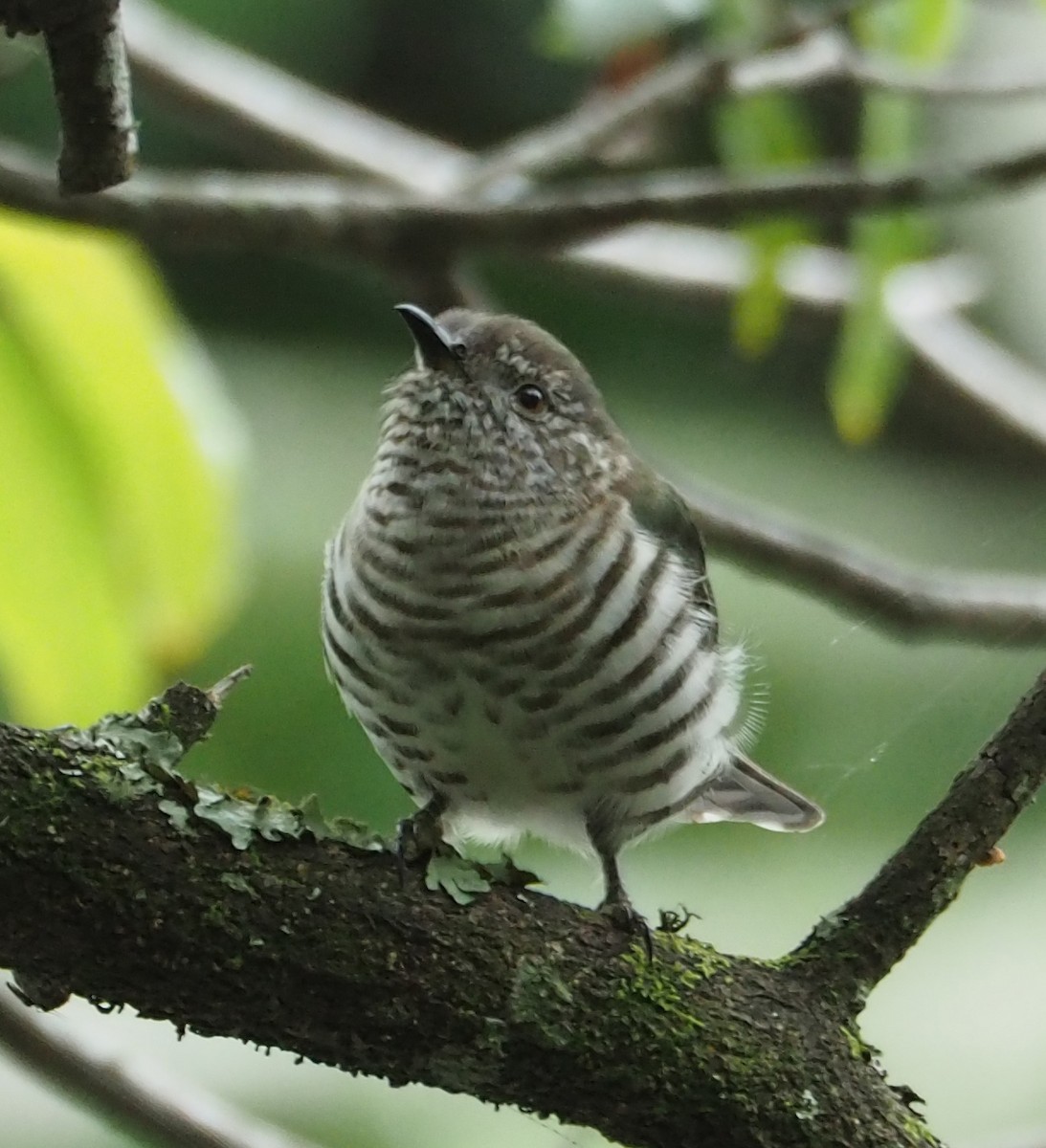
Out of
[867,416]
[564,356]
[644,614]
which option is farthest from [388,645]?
[867,416]

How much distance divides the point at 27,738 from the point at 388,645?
0.63m

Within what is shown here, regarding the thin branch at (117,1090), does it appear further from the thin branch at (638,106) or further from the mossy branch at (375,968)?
the thin branch at (638,106)

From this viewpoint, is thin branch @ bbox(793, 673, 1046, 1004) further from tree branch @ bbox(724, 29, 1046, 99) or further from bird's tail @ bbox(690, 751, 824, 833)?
tree branch @ bbox(724, 29, 1046, 99)

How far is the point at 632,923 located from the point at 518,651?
1.39ft

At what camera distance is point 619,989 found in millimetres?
1699

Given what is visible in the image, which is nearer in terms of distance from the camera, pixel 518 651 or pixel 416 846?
pixel 416 846

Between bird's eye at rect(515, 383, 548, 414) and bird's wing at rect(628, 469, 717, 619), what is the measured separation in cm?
17

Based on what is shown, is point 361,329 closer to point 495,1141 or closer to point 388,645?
point 495,1141

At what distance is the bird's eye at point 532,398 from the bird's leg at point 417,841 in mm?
616

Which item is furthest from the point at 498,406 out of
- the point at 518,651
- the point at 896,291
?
the point at 896,291

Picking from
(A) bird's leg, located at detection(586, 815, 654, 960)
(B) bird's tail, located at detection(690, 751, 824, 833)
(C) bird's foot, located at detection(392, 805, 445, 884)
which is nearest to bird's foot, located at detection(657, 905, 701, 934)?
(A) bird's leg, located at detection(586, 815, 654, 960)

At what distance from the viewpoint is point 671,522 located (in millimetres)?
2443

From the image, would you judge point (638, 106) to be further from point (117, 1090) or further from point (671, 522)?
point (117, 1090)

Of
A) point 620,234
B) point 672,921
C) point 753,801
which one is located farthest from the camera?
point 620,234
